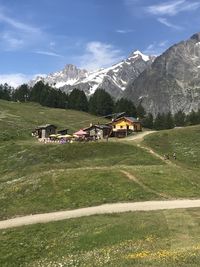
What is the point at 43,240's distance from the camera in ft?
152

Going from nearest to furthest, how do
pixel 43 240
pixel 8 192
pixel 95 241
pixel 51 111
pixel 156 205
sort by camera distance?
pixel 95 241 → pixel 43 240 → pixel 156 205 → pixel 8 192 → pixel 51 111

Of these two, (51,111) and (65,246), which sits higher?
(51,111)

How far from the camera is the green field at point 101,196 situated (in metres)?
36.5

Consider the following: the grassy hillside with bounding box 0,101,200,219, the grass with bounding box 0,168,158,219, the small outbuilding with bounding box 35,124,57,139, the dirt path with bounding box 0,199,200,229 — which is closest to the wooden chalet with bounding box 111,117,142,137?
the small outbuilding with bounding box 35,124,57,139

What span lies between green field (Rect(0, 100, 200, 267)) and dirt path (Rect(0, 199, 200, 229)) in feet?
8.21

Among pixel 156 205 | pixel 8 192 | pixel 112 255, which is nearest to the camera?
pixel 112 255

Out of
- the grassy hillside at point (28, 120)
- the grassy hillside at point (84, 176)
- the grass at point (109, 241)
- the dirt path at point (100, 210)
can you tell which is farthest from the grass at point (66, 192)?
the grassy hillside at point (28, 120)

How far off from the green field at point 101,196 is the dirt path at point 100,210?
2503 millimetres

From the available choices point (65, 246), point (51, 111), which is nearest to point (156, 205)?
point (65, 246)

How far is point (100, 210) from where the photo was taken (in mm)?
57938

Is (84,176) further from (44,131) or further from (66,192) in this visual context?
(44,131)

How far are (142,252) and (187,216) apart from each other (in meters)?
17.3

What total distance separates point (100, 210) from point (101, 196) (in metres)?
7.23

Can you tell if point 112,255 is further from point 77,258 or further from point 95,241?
point 95,241
